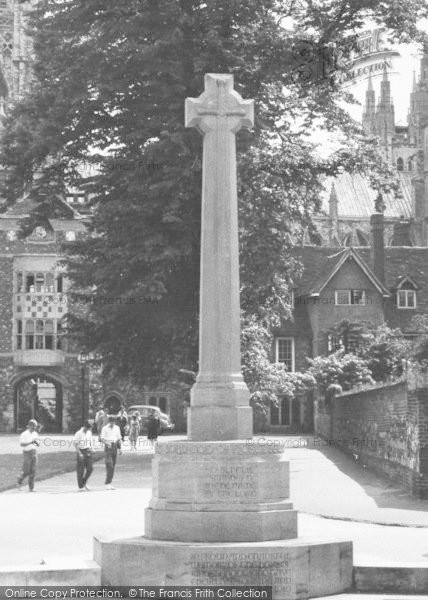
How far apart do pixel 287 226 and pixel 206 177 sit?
19815 millimetres

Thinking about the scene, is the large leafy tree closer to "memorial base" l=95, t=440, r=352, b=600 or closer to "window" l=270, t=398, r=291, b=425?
"memorial base" l=95, t=440, r=352, b=600

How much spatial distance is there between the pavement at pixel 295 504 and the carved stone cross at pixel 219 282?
1.83ft

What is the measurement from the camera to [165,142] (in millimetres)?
29547

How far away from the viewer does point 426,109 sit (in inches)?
5812

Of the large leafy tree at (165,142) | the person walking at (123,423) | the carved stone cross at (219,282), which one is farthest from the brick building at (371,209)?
the carved stone cross at (219,282)

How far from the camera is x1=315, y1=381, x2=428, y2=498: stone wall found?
71.3 ft

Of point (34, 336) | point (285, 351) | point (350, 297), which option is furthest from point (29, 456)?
point (350, 297)

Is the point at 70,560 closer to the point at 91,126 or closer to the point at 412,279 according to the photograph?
the point at 91,126

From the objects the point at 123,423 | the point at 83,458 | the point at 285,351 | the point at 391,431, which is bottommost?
the point at 83,458

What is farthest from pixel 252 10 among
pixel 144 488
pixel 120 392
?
pixel 120 392

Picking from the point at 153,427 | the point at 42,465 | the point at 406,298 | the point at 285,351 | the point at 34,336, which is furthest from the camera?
the point at 406,298

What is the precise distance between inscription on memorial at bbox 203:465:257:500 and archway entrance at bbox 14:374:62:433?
50954 millimetres

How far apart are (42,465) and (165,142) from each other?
9965 mm

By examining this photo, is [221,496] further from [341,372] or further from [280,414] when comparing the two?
[280,414]
